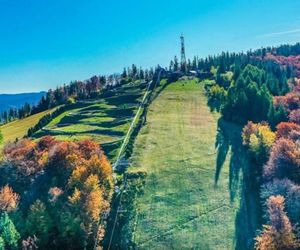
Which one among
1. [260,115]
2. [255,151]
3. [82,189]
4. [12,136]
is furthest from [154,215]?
[12,136]

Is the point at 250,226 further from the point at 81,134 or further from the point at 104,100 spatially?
the point at 104,100

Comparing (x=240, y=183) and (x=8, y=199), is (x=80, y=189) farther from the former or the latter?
(x=240, y=183)

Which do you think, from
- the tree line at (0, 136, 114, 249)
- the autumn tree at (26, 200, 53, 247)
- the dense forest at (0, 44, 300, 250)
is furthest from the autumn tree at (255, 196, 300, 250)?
the autumn tree at (26, 200, 53, 247)

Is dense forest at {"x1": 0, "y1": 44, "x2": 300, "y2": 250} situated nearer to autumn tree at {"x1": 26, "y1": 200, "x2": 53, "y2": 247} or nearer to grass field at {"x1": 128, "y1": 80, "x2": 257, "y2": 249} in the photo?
autumn tree at {"x1": 26, "y1": 200, "x2": 53, "y2": 247}

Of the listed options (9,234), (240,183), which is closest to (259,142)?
(240,183)

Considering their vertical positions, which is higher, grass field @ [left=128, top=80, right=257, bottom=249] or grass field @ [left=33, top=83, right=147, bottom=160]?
grass field @ [left=33, top=83, right=147, bottom=160]

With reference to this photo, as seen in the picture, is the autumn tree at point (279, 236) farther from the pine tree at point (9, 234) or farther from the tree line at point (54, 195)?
the pine tree at point (9, 234)
